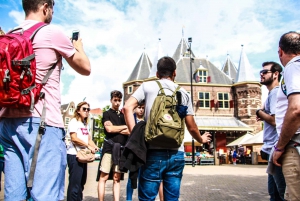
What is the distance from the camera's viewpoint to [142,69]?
1457 inches

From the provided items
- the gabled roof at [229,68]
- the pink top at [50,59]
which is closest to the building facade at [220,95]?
the gabled roof at [229,68]

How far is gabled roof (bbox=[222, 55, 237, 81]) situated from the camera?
128 ft

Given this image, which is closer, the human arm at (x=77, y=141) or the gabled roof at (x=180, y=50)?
the human arm at (x=77, y=141)

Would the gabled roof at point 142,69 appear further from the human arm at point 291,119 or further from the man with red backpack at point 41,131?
the man with red backpack at point 41,131

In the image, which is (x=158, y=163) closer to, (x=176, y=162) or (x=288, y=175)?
(x=176, y=162)

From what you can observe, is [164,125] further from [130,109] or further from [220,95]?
[220,95]

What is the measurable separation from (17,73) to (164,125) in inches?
53.0

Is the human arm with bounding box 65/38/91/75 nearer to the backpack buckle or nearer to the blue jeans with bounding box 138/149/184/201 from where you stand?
the backpack buckle

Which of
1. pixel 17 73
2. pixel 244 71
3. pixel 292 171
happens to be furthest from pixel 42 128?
pixel 244 71

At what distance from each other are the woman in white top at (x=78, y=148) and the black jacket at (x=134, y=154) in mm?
1987

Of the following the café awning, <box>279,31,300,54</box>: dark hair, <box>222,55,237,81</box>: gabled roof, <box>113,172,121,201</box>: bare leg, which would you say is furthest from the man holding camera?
<box>222,55,237,81</box>: gabled roof

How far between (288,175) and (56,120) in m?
2.01

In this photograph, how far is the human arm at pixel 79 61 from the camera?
7.29ft

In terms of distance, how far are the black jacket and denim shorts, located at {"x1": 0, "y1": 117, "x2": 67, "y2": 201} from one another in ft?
2.74
